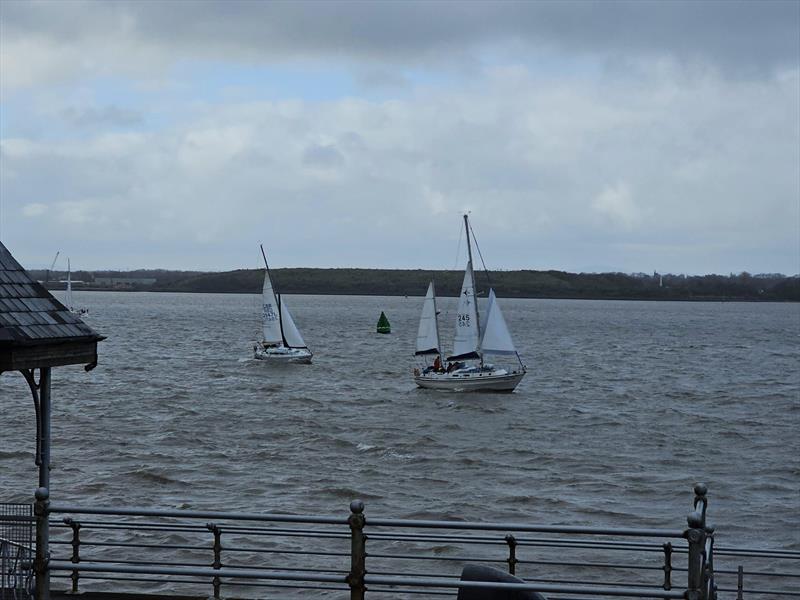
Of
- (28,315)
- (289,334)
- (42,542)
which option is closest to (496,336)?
(289,334)

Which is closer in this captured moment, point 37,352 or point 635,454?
point 37,352

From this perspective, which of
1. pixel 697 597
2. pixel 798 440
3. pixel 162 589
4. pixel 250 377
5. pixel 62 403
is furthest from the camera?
pixel 250 377

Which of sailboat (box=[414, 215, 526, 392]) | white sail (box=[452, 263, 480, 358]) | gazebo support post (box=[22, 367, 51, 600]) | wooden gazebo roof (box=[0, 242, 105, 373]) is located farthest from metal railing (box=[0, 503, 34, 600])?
white sail (box=[452, 263, 480, 358])

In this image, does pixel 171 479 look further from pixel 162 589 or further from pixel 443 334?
pixel 443 334

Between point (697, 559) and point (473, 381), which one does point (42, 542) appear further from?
point (473, 381)

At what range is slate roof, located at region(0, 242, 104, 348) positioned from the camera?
10680 millimetres

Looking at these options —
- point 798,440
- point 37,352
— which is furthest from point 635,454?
point 37,352

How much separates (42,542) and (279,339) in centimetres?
8143

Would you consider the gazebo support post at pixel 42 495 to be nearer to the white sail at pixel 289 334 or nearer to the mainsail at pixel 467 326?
the mainsail at pixel 467 326

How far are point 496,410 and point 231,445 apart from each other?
20569mm

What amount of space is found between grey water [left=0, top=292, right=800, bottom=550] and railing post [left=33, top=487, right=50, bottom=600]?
18301 mm

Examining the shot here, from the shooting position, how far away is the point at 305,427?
47.9 metres

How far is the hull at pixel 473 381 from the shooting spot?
65.5m

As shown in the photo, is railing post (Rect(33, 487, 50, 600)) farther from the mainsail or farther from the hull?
the hull
